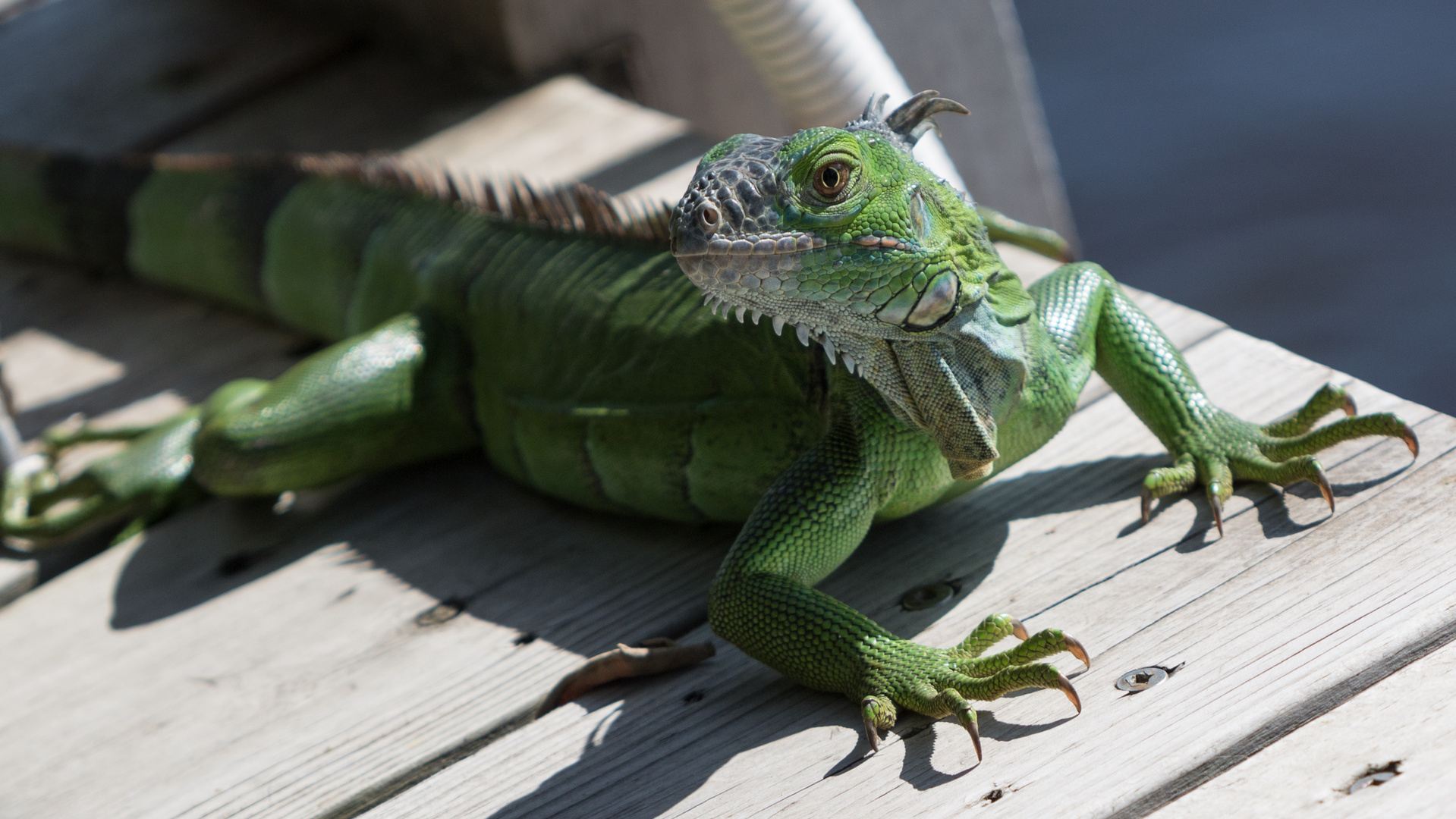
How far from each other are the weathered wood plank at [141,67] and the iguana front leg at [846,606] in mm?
4231

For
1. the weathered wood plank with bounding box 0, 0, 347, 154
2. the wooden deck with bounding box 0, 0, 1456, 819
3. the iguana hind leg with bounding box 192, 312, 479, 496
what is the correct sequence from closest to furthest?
the wooden deck with bounding box 0, 0, 1456, 819, the iguana hind leg with bounding box 192, 312, 479, 496, the weathered wood plank with bounding box 0, 0, 347, 154

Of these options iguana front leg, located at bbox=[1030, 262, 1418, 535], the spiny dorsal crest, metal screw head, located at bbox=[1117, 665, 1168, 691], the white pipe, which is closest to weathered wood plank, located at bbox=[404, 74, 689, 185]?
the spiny dorsal crest

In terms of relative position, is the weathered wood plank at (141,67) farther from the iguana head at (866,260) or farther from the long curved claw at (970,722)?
the long curved claw at (970,722)

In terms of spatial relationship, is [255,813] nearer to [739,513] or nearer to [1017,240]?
[739,513]

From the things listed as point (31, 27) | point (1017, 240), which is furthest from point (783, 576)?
point (31, 27)

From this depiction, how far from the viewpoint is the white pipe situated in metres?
3.85

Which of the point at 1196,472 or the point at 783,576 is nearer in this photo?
the point at 783,576

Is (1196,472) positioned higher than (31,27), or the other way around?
(31,27)

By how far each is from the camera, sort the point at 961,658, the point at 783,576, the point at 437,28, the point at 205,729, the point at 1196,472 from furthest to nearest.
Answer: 1. the point at 437,28
2. the point at 205,729
3. the point at 1196,472
4. the point at 783,576
5. the point at 961,658

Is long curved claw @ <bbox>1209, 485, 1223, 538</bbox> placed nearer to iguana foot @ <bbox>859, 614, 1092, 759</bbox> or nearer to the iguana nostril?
iguana foot @ <bbox>859, 614, 1092, 759</bbox>

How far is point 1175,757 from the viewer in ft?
6.17

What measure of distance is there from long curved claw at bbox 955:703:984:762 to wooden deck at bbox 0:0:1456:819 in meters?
0.03

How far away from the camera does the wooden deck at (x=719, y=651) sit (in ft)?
6.33

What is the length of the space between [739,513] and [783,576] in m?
0.45
